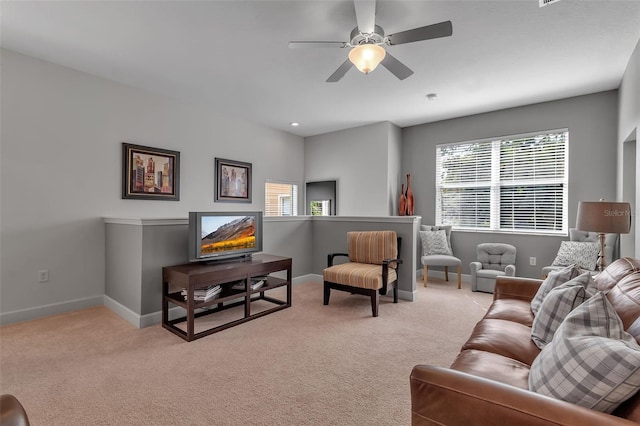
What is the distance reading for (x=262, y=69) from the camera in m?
3.52

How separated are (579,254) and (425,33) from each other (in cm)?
358

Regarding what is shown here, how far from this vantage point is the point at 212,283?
2902 millimetres

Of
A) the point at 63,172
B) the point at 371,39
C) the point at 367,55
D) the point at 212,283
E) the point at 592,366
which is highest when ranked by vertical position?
the point at 371,39

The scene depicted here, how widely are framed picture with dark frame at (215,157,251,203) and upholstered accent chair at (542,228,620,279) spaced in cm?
472

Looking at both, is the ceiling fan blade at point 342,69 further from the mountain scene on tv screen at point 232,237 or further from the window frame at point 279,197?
the window frame at point 279,197

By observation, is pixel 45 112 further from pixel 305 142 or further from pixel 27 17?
pixel 305 142

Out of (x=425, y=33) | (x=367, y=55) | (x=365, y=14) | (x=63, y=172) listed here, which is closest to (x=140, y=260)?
(x=63, y=172)

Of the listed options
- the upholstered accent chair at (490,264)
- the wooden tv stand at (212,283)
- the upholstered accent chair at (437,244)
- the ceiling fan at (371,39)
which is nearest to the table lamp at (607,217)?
the upholstered accent chair at (490,264)

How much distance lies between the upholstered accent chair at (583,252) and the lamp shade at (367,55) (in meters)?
3.34

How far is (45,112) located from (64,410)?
124 inches

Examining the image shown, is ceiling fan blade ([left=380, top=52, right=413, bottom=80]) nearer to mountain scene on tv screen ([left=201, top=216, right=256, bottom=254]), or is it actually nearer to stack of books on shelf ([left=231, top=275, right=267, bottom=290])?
mountain scene on tv screen ([left=201, top=216, right=256, bottom=254])

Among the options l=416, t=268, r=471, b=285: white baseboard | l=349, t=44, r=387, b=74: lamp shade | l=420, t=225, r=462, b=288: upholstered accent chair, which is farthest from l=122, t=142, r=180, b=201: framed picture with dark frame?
l=416, t=268, r=471, b=285: white baseboard

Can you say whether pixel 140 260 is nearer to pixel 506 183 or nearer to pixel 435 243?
pixel 435 243

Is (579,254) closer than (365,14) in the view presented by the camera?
No
